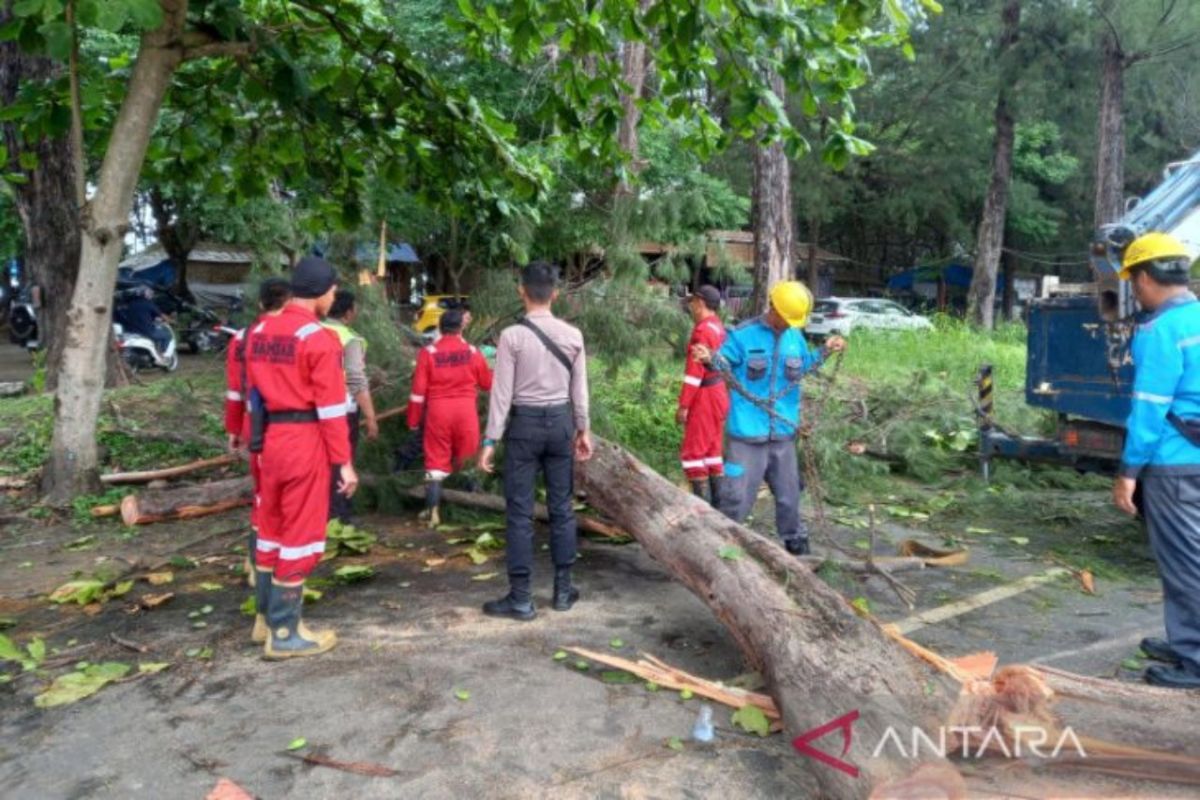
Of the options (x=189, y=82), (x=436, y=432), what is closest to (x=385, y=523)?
(x=436, y=432)

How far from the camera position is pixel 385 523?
6766 mm

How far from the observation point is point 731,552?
4.27m

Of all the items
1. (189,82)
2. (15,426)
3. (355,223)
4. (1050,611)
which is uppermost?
(189,82)

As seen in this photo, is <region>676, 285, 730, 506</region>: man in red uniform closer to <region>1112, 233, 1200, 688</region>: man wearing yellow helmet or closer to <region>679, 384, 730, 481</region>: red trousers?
<region>679, 384, 730, 481</region>: red trousers

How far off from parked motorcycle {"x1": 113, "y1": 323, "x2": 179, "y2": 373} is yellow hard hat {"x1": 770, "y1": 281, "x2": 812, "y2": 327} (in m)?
12.7

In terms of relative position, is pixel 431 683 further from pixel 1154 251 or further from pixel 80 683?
pixel 1154 251

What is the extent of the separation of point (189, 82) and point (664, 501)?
525 centimetres

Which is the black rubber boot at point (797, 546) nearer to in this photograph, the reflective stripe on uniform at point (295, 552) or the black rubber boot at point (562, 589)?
the black rubber boot at point (562, 589)

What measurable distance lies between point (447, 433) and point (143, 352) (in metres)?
10.8

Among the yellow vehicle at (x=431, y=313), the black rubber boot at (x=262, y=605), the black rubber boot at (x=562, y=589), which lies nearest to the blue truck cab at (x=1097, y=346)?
the black rubber boot at (x=562, y=589)

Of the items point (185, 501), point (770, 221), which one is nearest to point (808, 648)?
point (185, 501)

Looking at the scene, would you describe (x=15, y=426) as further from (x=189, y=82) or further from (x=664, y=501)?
(x=664, y=501)

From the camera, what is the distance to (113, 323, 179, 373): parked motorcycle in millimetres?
15031

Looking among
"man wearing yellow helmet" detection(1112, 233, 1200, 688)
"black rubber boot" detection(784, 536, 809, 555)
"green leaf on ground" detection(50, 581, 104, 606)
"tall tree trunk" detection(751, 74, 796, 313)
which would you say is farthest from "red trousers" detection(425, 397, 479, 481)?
"tall tree trunk" detection(751, 74, 796, 313)
